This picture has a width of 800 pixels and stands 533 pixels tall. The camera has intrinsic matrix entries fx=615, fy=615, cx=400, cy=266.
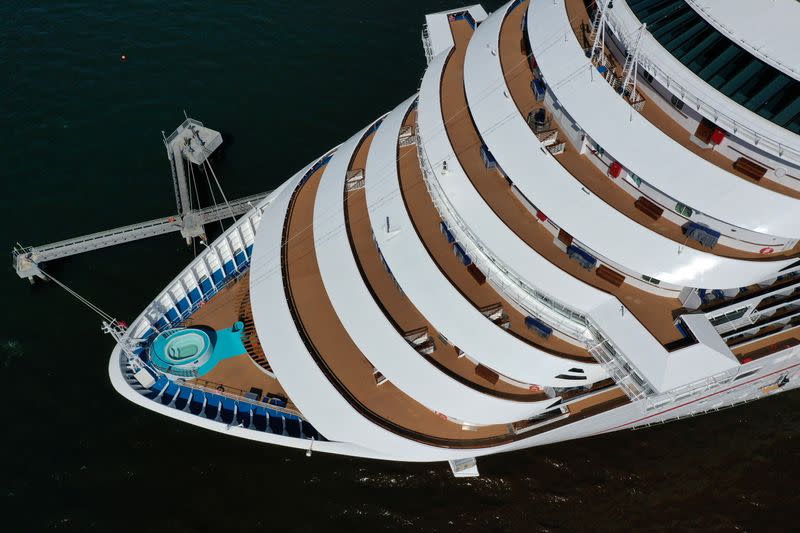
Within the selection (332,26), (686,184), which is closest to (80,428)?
(686,184)

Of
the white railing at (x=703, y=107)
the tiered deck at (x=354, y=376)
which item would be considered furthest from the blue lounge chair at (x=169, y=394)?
the white railing at (x=703, y=107)

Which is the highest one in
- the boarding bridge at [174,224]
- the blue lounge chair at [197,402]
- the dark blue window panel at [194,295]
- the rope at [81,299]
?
the boarding bridge at [174,224]

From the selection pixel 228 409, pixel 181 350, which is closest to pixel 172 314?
pixel 181 350

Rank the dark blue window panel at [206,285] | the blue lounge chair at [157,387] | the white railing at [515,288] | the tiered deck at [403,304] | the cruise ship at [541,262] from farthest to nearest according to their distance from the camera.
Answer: the dark blue window panel at [206,285] < the blue lounge chair at [157,387] < the tiered deck at [403,304] < the white railing at [515,288] < the cruise ship at [541,262]

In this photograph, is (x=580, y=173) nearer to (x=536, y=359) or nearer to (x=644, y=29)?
(x=644, y=29)

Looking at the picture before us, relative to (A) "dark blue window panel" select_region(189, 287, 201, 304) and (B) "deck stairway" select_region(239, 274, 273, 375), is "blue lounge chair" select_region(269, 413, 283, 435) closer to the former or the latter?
(B) "deck stairway" select_region(239, 274, 273, 375)

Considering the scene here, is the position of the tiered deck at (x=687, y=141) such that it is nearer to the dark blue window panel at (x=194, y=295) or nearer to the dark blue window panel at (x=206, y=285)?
the dark blue window panel at (x=206, y=285)

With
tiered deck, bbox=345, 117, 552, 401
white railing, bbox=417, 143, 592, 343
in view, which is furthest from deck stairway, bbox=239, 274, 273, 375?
white railing, bbox=417, 143, 592, 343
